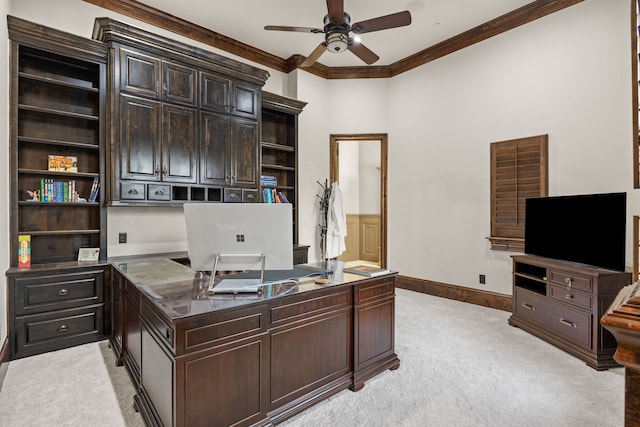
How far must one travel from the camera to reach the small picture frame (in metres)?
3.21

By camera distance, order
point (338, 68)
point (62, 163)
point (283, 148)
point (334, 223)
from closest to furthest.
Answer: point (62, 163)
point (283, 148)
point (334, 223)
point (338, 68)

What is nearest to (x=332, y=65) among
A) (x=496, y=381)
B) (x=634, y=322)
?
(x=496, y=381)

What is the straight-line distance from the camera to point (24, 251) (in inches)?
114

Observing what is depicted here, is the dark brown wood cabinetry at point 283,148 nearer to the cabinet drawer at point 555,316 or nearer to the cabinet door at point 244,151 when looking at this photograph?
the cabinet door at point 244,151

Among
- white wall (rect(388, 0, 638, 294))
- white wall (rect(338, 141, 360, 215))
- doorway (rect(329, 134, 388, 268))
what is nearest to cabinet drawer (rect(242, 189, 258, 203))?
white wall (rect(388, 0, 638, 294))

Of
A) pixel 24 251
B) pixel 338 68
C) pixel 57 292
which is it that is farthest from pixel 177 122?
pixel 338 68

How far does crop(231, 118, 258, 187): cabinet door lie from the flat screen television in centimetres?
316

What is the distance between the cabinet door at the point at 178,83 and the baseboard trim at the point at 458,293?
3875 millimetres

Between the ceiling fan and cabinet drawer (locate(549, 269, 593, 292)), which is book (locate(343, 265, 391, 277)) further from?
the ceiling fan

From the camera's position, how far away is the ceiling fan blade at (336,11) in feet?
8.83

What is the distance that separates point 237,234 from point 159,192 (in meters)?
1.98

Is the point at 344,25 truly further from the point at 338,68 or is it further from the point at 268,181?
the point at 338,68

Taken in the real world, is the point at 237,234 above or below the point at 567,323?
above

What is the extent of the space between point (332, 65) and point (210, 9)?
2035 mm
